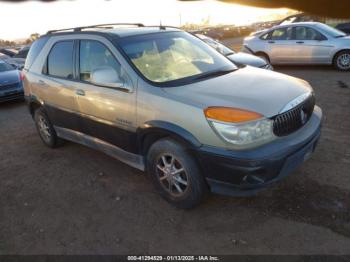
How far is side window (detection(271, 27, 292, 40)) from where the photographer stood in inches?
411

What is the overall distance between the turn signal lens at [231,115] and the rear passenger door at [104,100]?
3.11 feet

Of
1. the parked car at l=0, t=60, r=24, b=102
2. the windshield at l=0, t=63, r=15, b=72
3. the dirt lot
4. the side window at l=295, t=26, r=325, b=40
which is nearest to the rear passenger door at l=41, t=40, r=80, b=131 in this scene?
the dirt lot

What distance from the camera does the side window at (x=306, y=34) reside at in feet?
32.4

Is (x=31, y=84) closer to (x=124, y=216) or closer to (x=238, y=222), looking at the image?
(x=124, y=216)

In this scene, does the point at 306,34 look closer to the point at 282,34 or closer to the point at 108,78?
the point at 282,34

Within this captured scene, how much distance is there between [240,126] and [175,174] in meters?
0.89

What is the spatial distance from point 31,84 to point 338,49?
829cm

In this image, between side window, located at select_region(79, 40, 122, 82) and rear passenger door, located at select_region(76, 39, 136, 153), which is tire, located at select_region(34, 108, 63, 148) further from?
side window, located at select_region(79, 40, 122, 82)

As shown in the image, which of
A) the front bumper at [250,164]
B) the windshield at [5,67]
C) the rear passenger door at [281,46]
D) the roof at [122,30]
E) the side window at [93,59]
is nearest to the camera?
the front bumper at [250,164]

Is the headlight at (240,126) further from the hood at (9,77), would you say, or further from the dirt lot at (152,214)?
the hood at (9,77)

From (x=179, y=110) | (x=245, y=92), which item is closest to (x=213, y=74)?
(x=245, y=92)

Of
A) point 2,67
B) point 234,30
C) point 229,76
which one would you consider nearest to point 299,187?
point 229,76

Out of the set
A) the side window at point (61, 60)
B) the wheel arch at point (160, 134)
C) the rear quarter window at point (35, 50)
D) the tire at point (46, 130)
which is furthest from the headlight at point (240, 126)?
the rear quarter window at point (35, 50)

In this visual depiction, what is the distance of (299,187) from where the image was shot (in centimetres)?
364
